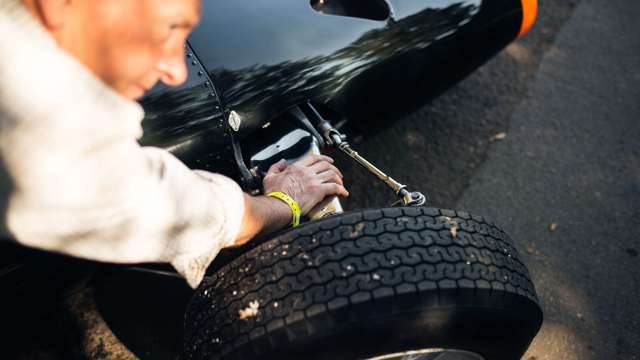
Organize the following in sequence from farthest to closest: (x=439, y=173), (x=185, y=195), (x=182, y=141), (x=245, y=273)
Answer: (x=439, y=173) → (x=182, y=141) → (x=245, y=273) → (x=185, y=195)

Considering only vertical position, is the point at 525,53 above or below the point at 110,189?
below

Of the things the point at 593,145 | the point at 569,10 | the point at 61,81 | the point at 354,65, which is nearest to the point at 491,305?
the point at 354,65

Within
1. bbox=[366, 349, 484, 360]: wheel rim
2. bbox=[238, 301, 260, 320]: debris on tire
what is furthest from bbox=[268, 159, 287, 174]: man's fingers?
bbox=[366, 349, 484, 360]: wheel rim

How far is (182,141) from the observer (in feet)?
4.94

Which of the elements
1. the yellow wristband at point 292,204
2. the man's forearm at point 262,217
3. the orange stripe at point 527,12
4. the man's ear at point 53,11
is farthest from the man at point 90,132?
the orange stripe at point 527,12

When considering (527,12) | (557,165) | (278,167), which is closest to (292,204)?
(278,167)

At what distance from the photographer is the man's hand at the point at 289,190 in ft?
4.40

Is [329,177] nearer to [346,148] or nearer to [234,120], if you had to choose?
[346,148]

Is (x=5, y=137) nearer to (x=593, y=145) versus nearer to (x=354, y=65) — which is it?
(x=354, y=65)

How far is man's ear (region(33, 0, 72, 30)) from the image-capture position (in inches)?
33.5

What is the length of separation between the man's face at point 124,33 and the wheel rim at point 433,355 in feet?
2.71

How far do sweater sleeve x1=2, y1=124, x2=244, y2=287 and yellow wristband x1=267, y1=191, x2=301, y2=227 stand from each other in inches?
9.3

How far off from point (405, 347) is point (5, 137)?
0.93m

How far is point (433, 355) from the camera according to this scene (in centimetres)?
144
